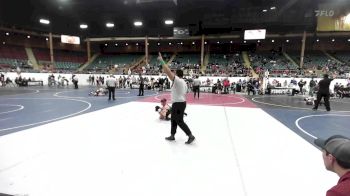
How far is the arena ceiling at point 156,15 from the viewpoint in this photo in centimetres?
2542

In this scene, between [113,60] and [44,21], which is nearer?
[44,21]

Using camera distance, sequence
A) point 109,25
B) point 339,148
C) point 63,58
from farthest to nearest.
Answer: point 63,58
point 109,25
point 339,148

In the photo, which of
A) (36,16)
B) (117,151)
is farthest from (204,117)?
(36,16)

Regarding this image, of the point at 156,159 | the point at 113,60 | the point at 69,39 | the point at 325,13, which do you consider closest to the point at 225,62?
the point at 325,13

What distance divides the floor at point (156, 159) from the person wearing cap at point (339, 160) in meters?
2.21

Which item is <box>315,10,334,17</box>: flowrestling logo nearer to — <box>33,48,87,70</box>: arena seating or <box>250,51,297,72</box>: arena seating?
<box>250,51,297,72</box>: arena seating

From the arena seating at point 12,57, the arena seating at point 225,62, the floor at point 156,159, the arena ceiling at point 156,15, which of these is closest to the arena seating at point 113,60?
the arena ceiling at point 156,15

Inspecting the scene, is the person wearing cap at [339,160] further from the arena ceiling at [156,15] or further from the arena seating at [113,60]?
the arena seating at [113,60]

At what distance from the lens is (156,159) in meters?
4.59

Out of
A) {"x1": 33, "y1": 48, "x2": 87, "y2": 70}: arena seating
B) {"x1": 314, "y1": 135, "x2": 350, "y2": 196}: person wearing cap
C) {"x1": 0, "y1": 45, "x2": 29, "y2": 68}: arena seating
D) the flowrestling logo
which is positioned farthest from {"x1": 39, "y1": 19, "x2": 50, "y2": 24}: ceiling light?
{"x1": 314, "y1": 135, "x2": 350, "y2": 196}: person wearing cap

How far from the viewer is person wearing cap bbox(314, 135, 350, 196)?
1.23 meters

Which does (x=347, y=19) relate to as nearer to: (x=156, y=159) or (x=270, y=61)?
(x=270, y=61)

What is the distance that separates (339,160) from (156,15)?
→ 3272 cm

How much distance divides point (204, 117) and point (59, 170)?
5752mm
